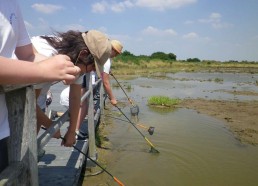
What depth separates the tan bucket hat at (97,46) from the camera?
244 centimetres

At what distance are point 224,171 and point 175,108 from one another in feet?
20.6

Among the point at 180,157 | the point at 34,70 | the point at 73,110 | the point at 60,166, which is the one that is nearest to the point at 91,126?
the point at 60,166

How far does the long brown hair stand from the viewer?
7.97ft

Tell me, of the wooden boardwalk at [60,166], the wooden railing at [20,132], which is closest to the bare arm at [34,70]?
the wooden railing at [20,132]

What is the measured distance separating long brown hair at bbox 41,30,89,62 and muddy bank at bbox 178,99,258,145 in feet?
19.5

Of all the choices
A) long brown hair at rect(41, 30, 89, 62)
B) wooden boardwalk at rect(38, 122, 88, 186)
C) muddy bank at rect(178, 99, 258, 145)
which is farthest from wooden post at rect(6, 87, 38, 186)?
muddy bank at rect(178, 99, 258, 145)

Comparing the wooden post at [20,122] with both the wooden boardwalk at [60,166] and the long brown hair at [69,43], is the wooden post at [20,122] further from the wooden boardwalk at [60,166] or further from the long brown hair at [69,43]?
the wooden boardwalk at [60,166]

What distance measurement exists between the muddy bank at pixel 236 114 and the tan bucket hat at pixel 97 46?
19.0ft

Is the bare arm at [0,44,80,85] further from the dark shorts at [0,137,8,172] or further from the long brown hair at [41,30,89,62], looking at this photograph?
the long brown hair at [41,30,89,62]

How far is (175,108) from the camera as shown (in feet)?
38.1

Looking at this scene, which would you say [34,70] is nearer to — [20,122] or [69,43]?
[20,122]

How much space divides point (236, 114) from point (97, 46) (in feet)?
30.7

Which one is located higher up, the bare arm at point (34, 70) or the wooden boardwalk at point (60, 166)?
the bare arm at point (34, 70)

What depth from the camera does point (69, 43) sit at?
2.46m
